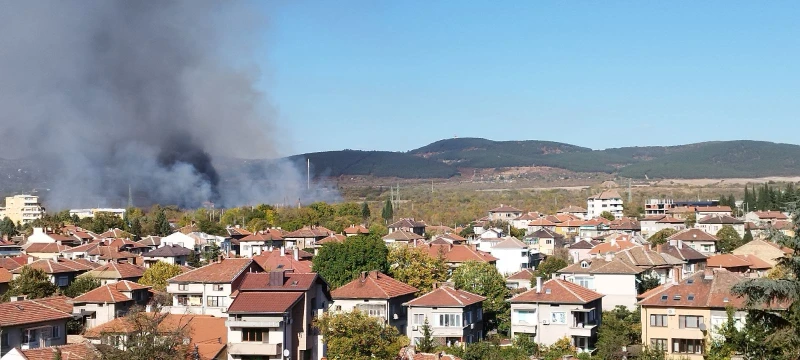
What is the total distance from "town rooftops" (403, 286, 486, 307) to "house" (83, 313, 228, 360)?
7181mm

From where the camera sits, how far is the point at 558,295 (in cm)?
3453

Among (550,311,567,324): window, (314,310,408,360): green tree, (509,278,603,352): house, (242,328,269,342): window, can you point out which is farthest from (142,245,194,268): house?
(314,310,408,360): green tree

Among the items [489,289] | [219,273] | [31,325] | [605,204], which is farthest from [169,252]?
[605,204]

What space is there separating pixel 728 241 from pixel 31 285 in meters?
46.0

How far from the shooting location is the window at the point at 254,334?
28.4 metres

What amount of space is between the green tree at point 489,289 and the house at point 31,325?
53.7 ft

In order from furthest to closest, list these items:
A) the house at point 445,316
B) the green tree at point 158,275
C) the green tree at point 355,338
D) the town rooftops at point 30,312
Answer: the green tree at point 158,275 < the house at point 445,316 < the town rooftops at point 30,312 < the green tree at point 355,338

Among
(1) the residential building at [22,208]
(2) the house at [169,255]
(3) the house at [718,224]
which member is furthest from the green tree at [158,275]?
(1) the residential building at [22,208]

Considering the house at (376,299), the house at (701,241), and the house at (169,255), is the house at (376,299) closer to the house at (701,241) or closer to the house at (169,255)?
the house at (169,255)

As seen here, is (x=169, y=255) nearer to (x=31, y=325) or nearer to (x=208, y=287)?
(x=208, y=287)

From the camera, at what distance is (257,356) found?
28.4 metres

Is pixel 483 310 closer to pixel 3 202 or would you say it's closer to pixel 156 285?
pixel 156 285

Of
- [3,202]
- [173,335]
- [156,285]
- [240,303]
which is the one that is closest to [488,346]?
[240,303]

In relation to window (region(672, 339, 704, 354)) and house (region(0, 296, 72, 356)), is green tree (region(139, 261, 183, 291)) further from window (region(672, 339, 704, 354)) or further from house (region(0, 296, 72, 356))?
window (region(672, 339, 704, 354))
